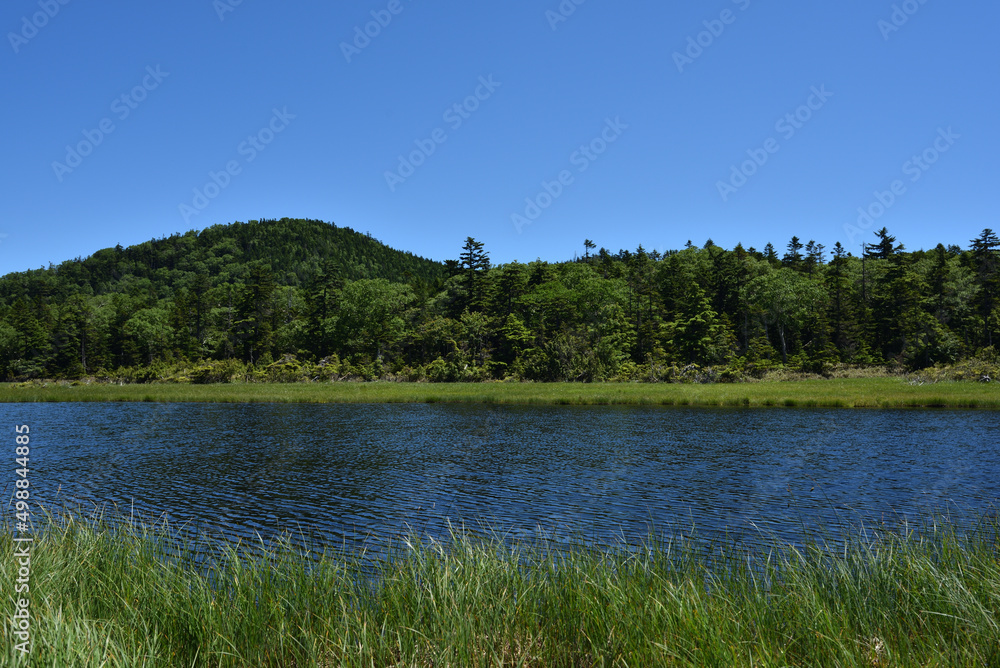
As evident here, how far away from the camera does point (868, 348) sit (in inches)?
2958

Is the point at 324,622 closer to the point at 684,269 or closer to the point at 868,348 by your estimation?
the point at 868,348

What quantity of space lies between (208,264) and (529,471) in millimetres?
165747

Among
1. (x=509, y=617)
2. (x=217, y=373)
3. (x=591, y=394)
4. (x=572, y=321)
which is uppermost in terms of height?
(x=572, y=321)

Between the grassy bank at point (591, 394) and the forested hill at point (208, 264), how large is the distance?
8766 centimetres

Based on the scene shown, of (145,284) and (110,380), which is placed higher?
(145,284)

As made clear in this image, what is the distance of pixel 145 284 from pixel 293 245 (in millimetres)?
45356

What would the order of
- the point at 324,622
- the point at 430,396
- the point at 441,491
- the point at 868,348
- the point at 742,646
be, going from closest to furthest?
the point at 742,646 < the point at 324,622 < the point at 441,491 < the point at 430,396 < the point at 868,348

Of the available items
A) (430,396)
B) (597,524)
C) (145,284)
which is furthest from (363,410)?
(145,284)

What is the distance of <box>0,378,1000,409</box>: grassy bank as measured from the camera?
145 ft

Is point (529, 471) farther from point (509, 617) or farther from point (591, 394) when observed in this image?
point (591, 394)

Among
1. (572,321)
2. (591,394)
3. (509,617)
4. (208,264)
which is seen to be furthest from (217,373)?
(208,264)

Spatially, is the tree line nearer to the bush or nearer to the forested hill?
the bush

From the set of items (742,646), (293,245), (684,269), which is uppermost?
(293,245)

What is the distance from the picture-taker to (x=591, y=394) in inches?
2009
